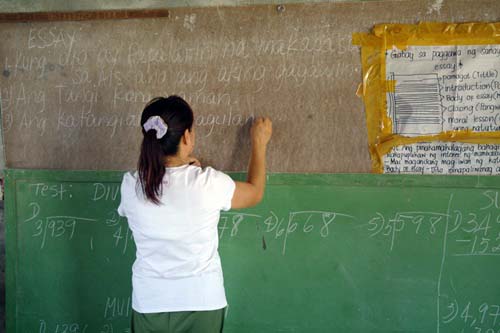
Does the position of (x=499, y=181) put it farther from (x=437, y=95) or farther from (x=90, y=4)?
(x=90, y=4)

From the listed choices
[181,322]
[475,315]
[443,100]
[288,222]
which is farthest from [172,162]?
[475,315]

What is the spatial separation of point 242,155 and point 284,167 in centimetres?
22

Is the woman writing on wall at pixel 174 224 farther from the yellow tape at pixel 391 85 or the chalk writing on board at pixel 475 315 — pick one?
the chalk writing on board at pixel 475 315

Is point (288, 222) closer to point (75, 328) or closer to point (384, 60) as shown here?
point (384, 60)

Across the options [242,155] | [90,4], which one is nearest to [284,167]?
[242,155]

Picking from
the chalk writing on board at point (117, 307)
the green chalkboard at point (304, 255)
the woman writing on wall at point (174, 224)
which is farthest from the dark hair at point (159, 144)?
the chalk writing on board at point (117, 307)

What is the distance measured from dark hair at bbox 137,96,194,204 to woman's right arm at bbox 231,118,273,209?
0.99 feet

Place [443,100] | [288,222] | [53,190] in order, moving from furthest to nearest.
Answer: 1. [53,190]
2. [288,222]
3. [443,100]

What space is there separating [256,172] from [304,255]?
0.56m

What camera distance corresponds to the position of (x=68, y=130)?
2.15 metres

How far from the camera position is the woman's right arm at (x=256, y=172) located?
160 cm

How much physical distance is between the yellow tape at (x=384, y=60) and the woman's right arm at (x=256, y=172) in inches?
19.8

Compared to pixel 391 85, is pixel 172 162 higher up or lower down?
lower down

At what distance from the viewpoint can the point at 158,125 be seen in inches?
55.2
